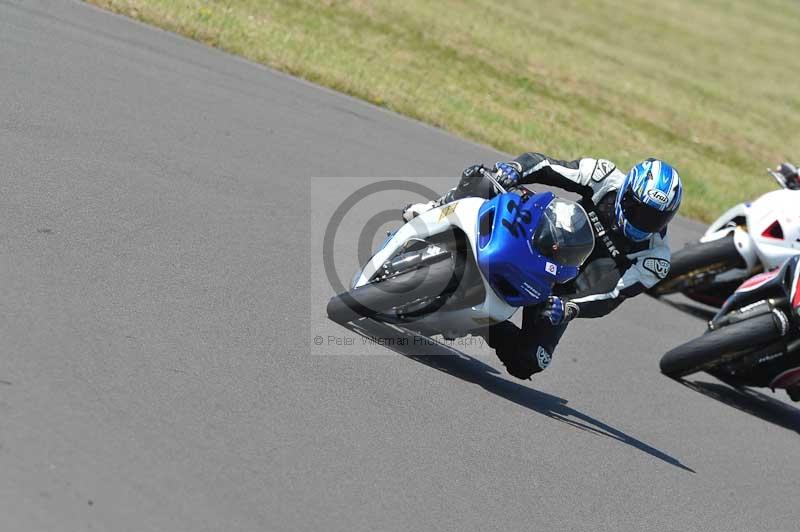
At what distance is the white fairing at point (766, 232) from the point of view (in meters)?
9.81

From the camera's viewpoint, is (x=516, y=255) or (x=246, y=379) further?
(x=516, y=255)

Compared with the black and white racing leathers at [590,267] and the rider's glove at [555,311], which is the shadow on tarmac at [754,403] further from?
the rider's glove at [555,311]

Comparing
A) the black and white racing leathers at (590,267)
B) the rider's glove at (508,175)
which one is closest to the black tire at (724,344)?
the black and white racing leathers at (590,267)

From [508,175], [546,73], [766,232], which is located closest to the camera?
[508,175]

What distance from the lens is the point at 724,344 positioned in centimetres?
873

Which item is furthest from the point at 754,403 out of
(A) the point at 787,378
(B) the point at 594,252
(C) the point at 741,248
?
(B) the point at 594,252

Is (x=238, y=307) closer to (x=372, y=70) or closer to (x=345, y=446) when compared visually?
(x=345, y=446)

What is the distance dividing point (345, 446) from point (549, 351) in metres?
2.23

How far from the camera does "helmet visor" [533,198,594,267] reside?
6469mm

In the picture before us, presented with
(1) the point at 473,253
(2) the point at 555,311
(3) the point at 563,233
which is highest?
(3) the point at 563,233

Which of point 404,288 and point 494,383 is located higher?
point 404,288

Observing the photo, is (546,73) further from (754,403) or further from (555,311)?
(555,311)

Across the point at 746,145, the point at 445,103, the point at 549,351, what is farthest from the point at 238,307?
the point at 746,145

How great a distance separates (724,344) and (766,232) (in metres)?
1.63
